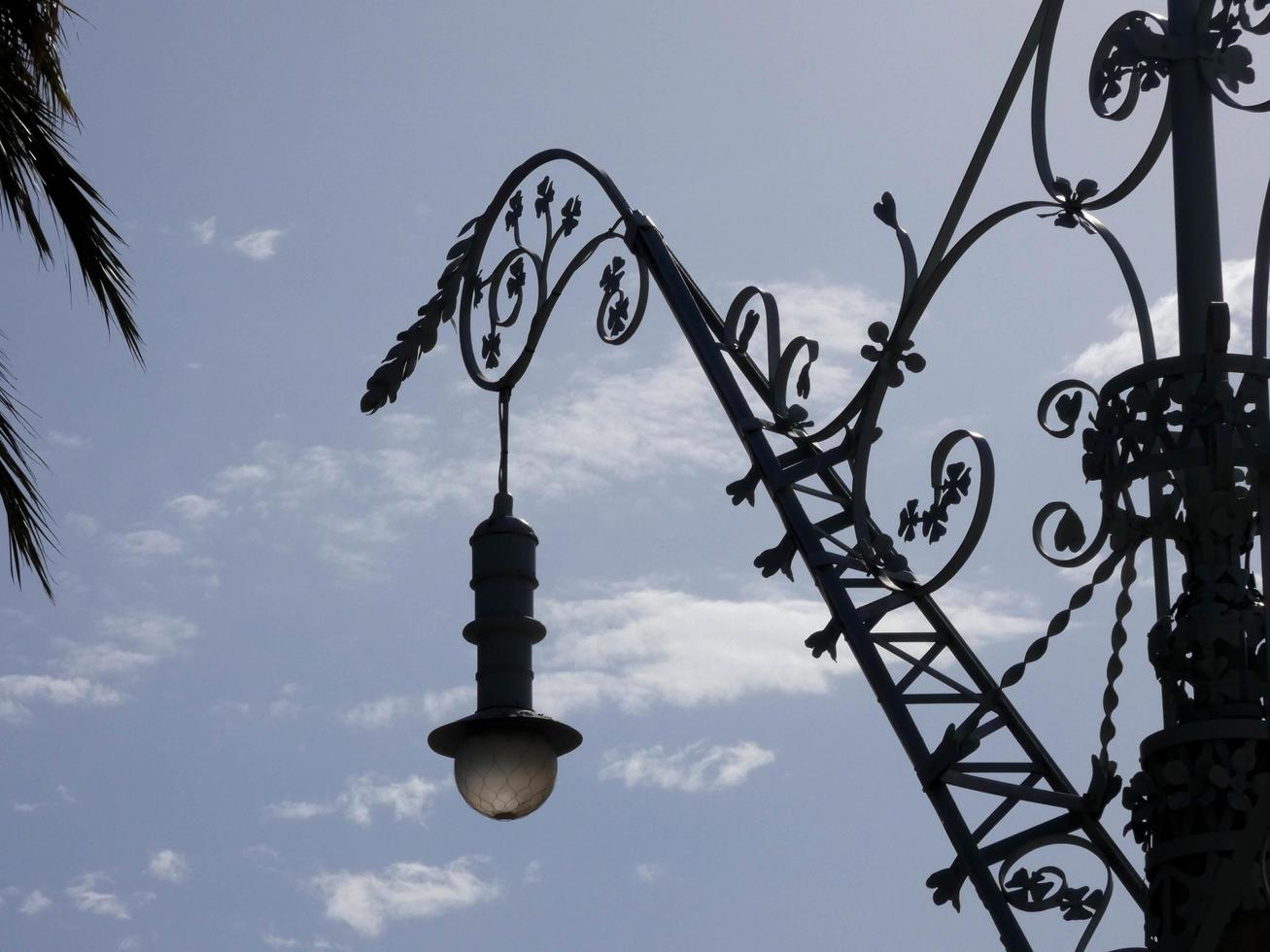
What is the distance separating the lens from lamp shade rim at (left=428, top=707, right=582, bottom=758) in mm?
7047

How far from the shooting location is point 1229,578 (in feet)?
17.3

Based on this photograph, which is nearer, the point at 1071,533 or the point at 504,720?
the point at 1071,533

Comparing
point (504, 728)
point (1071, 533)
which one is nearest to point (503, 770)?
point (504, 728)

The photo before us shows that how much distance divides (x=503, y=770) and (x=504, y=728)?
0.13 m

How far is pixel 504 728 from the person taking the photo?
23.1 ft

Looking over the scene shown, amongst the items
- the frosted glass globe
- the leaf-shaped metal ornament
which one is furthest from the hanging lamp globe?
the leaf-shaped metal ornament

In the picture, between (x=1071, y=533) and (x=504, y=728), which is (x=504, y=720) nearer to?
(x=504, y=728)

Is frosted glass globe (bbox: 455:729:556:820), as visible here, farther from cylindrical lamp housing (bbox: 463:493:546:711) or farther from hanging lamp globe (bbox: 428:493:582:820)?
cylindrical lamp housing (bbox: 463:493:546:711)

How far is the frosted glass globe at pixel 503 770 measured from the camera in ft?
23.1

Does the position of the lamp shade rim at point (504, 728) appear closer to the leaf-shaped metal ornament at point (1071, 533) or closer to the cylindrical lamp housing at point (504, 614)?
the cylindrical lamp housing at point (504, 614)

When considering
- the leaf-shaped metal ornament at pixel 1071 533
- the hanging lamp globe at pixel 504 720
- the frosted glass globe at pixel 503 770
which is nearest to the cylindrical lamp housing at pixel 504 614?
the hanging lamp globe at pixel 504 720

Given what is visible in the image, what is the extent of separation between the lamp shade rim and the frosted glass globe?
0.05 feet

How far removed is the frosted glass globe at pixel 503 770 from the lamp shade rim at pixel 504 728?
0.05 ft

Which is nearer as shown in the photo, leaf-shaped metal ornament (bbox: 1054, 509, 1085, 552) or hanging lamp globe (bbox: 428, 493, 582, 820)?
leaf-shaped metal ornament (bbox: 1054, 509, 1085, 552)
